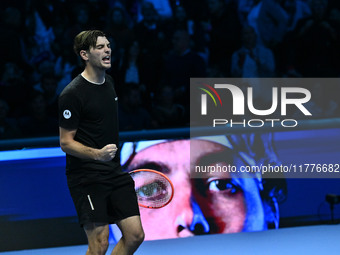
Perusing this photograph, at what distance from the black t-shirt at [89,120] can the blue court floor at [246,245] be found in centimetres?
164

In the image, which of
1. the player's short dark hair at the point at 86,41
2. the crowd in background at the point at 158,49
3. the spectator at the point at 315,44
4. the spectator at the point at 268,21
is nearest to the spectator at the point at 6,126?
the crowd in background at the point at 158,49

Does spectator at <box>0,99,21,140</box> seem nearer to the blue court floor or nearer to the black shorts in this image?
the blue court floor

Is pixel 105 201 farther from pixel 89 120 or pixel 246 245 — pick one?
pixel 246 245

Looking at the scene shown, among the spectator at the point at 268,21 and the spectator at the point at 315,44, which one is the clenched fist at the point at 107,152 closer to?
the spectator at the point at 268,21

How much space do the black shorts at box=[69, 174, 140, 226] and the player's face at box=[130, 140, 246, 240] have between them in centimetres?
161

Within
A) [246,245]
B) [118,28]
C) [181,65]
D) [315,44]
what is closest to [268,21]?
[315,44]

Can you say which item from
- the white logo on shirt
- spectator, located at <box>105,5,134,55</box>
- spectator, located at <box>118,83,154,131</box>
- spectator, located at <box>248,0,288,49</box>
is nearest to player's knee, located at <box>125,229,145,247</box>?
the white logo on shirt

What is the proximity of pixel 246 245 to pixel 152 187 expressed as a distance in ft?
3.17

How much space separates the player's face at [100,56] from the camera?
373 centimetres

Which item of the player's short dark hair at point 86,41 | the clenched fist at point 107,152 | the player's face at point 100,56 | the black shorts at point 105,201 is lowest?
the black shorts at point 105,201

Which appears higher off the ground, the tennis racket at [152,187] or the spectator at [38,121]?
the spectator at [38,121]

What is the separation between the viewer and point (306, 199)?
19.3 ft

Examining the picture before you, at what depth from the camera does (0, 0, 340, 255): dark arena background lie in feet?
17.7

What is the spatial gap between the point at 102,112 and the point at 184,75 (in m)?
3.49
